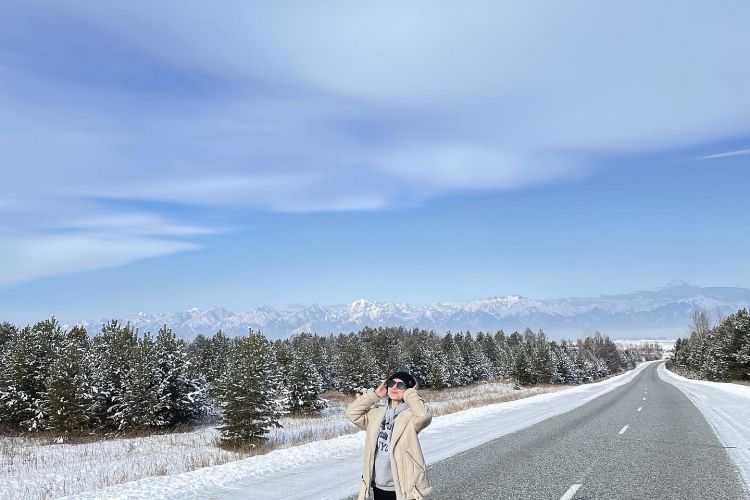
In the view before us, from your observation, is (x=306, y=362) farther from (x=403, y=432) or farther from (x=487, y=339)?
(x=487, y=339)

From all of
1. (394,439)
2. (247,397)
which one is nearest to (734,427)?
(394,439)

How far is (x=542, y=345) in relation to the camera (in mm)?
80125

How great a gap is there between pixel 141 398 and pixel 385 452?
1089 inches

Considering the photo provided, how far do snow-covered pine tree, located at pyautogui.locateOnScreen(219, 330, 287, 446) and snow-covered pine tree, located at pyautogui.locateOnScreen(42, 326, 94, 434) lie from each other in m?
9.92

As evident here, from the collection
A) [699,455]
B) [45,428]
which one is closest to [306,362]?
[45,428]

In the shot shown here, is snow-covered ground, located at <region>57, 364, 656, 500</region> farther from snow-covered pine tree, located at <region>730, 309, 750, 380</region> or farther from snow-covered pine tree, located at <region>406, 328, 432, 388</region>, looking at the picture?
snow-covered pine tree, located at <region>406, 328, 432, 388</region>

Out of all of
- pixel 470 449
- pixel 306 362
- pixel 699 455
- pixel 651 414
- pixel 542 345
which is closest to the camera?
pixel 699 455

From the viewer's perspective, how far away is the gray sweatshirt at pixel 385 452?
498 centimetres

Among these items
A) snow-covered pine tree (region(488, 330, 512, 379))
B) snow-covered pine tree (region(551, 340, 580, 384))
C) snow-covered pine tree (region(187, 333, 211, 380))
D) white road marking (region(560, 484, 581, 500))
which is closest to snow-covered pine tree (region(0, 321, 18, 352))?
snow-covered pine tree (region(187, 333, 211, 380))

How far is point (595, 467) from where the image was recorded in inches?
413

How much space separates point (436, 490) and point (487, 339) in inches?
4797

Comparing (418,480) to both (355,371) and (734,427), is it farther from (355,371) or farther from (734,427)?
(355,371)

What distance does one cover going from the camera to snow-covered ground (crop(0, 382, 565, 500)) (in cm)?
1212

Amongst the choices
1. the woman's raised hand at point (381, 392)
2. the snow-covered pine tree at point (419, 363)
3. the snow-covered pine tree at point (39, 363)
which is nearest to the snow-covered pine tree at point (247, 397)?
the snow-covered pine tree at point (39, 363)
